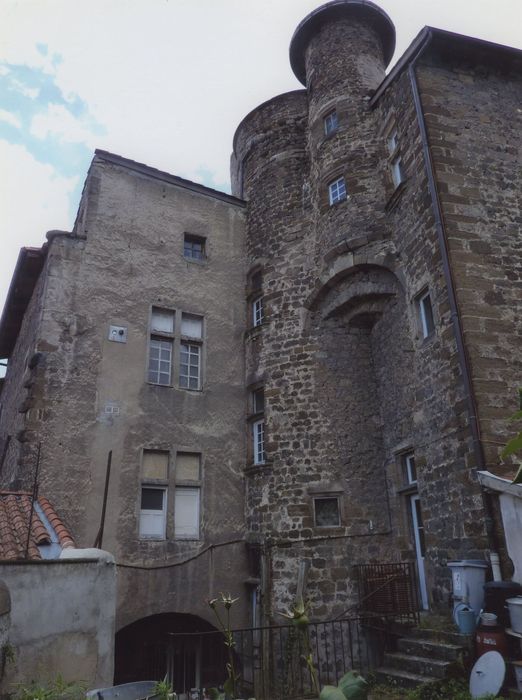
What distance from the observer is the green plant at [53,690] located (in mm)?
4371

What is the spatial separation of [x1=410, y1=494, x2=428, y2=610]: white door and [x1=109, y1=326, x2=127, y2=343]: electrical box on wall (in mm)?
6250

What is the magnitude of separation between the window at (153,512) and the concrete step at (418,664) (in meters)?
4.59

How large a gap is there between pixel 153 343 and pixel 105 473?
2907 mm

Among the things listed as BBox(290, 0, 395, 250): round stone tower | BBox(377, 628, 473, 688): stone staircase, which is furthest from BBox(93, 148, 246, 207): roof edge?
BBox(377, 628, 473, 688): stone staircase

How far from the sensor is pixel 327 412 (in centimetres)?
1075

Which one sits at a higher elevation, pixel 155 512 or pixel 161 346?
pixel 161 346

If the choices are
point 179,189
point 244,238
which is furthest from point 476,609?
point 179,189

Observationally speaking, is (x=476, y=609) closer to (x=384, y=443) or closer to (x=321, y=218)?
(x=384, y=443)

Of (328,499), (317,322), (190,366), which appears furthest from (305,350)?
(328,499)

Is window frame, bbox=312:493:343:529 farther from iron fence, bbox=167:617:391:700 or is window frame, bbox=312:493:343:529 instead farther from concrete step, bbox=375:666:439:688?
concrete step, bbox=375:666:439:688

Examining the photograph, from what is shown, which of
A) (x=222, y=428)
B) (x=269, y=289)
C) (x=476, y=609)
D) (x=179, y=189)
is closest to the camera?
(x=476, y=609)

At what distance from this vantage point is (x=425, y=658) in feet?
22.0

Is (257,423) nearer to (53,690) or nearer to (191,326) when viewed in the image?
(191,326)

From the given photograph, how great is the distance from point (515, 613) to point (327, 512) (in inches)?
175
